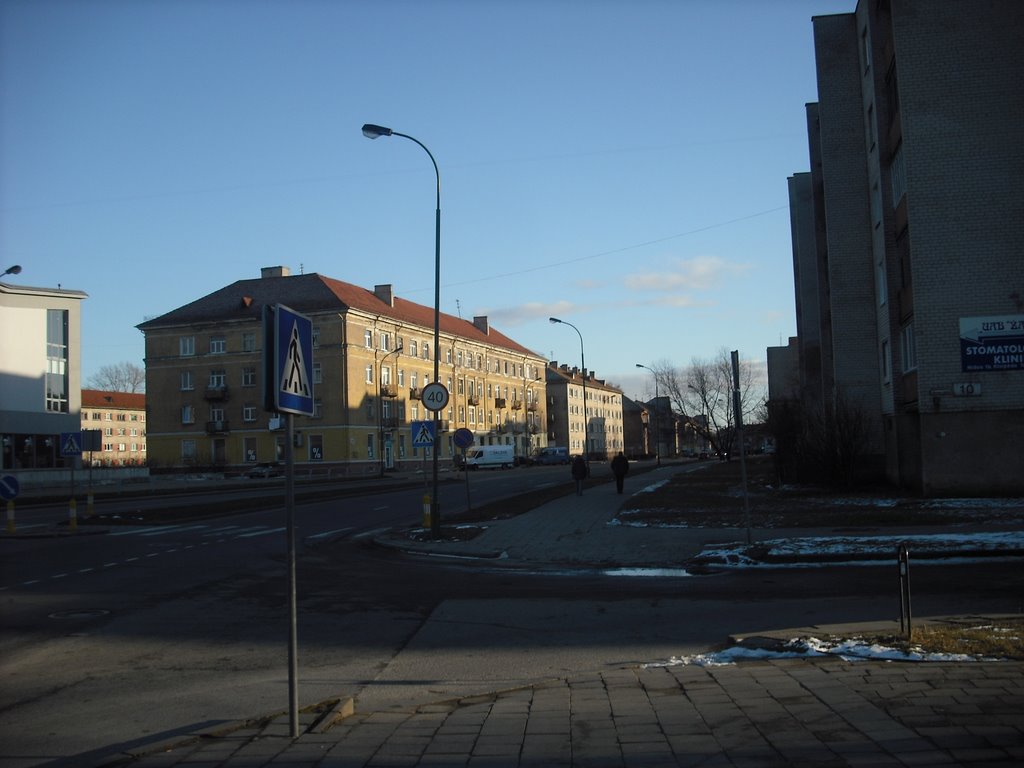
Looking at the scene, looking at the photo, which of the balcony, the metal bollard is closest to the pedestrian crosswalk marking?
the metal bollard

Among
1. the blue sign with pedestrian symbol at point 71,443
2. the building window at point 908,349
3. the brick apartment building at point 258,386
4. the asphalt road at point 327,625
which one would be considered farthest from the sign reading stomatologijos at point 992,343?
the brick apartment building at point 258,386

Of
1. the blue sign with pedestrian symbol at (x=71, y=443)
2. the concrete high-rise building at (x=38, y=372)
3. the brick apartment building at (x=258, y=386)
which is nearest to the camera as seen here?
the blue sign with pedestrian symbol at (x=71, y=443)

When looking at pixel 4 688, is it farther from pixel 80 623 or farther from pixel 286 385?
pixel 286 385

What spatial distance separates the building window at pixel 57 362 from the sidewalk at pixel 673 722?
196 feet

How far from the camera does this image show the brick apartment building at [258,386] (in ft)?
252

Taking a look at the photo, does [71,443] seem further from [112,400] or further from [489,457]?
[112,400]

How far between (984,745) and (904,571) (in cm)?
274

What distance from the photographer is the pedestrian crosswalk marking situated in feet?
19.0

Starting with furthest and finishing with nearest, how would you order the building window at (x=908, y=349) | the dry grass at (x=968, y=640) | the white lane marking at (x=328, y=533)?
the building window at (x=908, y=349), the white lane marking at (x=328, y=533), the dry grass at (x=968, y=640)

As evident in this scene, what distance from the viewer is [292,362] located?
19.3 feet

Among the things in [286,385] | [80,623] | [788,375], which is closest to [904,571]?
[286,385]

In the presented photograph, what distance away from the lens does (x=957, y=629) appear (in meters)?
7.80

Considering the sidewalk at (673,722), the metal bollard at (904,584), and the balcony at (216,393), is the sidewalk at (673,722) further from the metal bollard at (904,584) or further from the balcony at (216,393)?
the balcony at (216,393)

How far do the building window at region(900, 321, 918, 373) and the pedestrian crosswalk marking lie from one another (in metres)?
22.9
